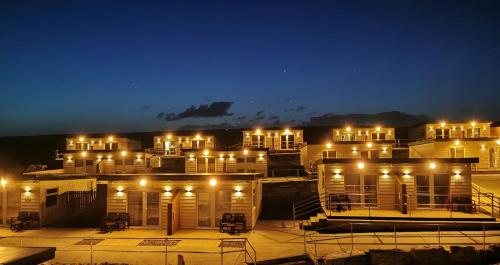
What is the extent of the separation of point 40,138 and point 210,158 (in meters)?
94.6

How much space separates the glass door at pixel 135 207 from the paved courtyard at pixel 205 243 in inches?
34.2

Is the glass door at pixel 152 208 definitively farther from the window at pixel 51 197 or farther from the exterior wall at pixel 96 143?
the exterior wall at pixel 96 143

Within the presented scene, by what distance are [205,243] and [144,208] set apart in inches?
196

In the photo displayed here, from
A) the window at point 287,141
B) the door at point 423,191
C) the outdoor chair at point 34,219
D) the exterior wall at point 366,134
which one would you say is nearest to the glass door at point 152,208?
the outdoor chair at point 34,219

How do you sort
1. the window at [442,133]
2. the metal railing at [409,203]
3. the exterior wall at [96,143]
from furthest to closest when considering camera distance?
the exterior wall at [96,143] → the window at [442,133] → the metal railing at [409,203]

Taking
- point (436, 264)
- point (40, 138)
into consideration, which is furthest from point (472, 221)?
point (40, 138)

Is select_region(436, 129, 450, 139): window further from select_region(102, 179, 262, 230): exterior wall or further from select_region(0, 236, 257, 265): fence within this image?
select_region(0, 236, 257, 265): fence

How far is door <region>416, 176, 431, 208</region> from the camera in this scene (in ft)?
63.1

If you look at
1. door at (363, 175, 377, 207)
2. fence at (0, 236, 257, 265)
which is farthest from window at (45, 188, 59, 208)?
door at (363, 175, 377, 207)

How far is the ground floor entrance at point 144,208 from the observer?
1948 cm

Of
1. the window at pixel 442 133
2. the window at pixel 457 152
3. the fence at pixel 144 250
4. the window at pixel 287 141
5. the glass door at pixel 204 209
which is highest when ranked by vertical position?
the window at pixel 442 133

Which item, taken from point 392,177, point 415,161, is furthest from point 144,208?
point 415,161

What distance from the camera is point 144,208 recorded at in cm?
1953

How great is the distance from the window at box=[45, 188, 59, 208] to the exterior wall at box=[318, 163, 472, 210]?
15344 mm
